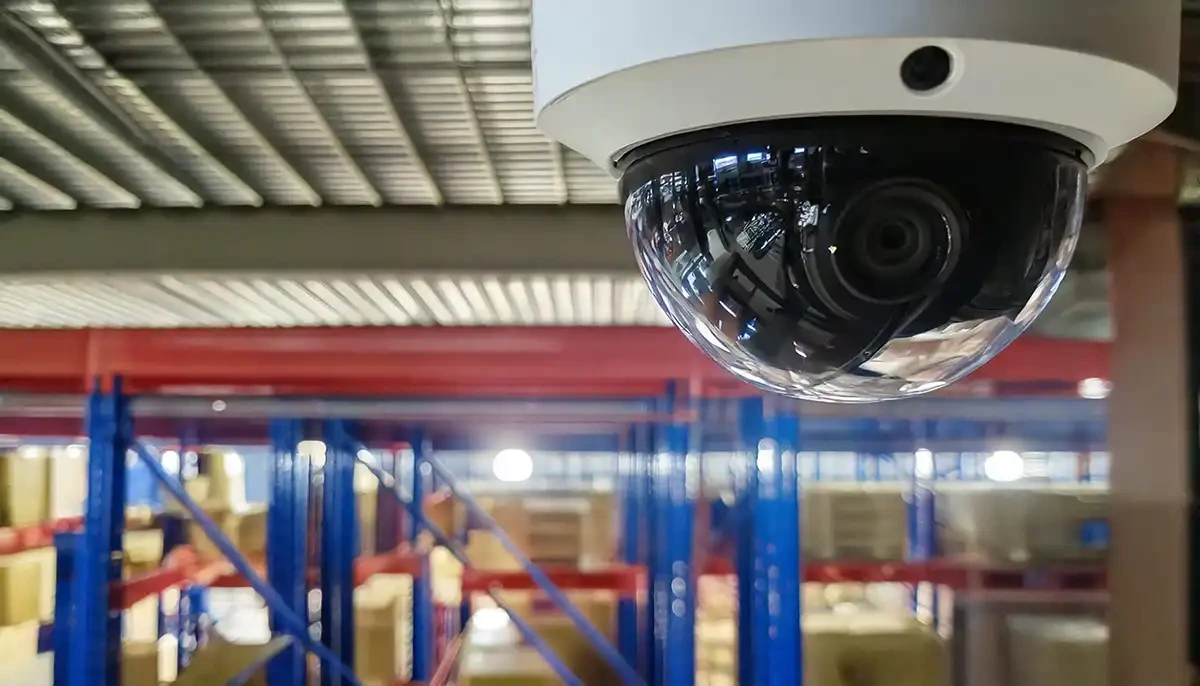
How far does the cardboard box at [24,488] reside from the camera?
4.22 metres

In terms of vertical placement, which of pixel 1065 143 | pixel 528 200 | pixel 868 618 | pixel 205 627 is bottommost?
pixel 205 627

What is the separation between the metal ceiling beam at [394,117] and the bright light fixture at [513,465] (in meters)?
8.28

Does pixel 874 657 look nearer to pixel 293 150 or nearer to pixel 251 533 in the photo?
pixel 293 150

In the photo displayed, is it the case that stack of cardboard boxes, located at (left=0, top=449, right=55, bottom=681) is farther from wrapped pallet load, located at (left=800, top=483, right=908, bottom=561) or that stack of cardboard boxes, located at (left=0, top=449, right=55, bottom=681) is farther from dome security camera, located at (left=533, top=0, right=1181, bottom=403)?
dome security camera, located at (left=533, top=0, right=1181, bottom=403)

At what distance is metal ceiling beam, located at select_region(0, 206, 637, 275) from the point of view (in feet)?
7.32

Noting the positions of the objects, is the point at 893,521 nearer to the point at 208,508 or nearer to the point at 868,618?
the point at 868,618

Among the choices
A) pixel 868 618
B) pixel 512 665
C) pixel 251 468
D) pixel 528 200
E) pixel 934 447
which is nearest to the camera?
pixel 528 200

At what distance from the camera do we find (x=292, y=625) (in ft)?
11.5

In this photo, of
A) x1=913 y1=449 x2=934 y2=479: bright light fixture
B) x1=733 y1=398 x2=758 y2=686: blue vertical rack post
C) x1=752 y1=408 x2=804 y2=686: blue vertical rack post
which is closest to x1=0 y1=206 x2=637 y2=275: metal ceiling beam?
x1=752 y1=408 x2=804 y2=686: blue vertical rack post

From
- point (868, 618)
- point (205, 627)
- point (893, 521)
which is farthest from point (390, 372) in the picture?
point (205, 627)

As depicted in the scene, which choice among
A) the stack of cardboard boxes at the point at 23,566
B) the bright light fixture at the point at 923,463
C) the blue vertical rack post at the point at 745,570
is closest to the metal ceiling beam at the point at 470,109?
the blue vertical rack post at the point at 745,570

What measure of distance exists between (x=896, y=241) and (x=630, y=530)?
5213 millimetres

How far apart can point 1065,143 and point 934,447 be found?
4.61 m

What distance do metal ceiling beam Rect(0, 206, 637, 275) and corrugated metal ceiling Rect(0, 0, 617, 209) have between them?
52mm
